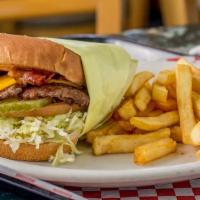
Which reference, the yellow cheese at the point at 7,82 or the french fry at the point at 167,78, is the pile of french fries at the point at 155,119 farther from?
the yellow cheese at the point at 7,82

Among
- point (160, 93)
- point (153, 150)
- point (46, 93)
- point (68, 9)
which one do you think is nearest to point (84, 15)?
point (68, 9)

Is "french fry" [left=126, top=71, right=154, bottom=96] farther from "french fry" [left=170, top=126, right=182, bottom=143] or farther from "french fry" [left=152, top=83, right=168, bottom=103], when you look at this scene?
"french fry" [left=170, top=126, right=182, bottom=143]

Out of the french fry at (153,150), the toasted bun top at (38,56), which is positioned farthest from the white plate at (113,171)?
the toasted bun top at (38,56)

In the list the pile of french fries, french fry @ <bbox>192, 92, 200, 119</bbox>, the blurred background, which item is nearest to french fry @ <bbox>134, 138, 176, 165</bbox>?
the pile of french fries

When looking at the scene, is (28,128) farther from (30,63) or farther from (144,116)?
(144,116)

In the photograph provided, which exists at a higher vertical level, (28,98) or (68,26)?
(28,98)

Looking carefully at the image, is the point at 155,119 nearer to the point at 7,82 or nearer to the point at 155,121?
the point at 155,121

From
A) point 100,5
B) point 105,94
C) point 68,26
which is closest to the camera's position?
point 105,94


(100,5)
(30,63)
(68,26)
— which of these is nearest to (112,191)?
(30,63)
